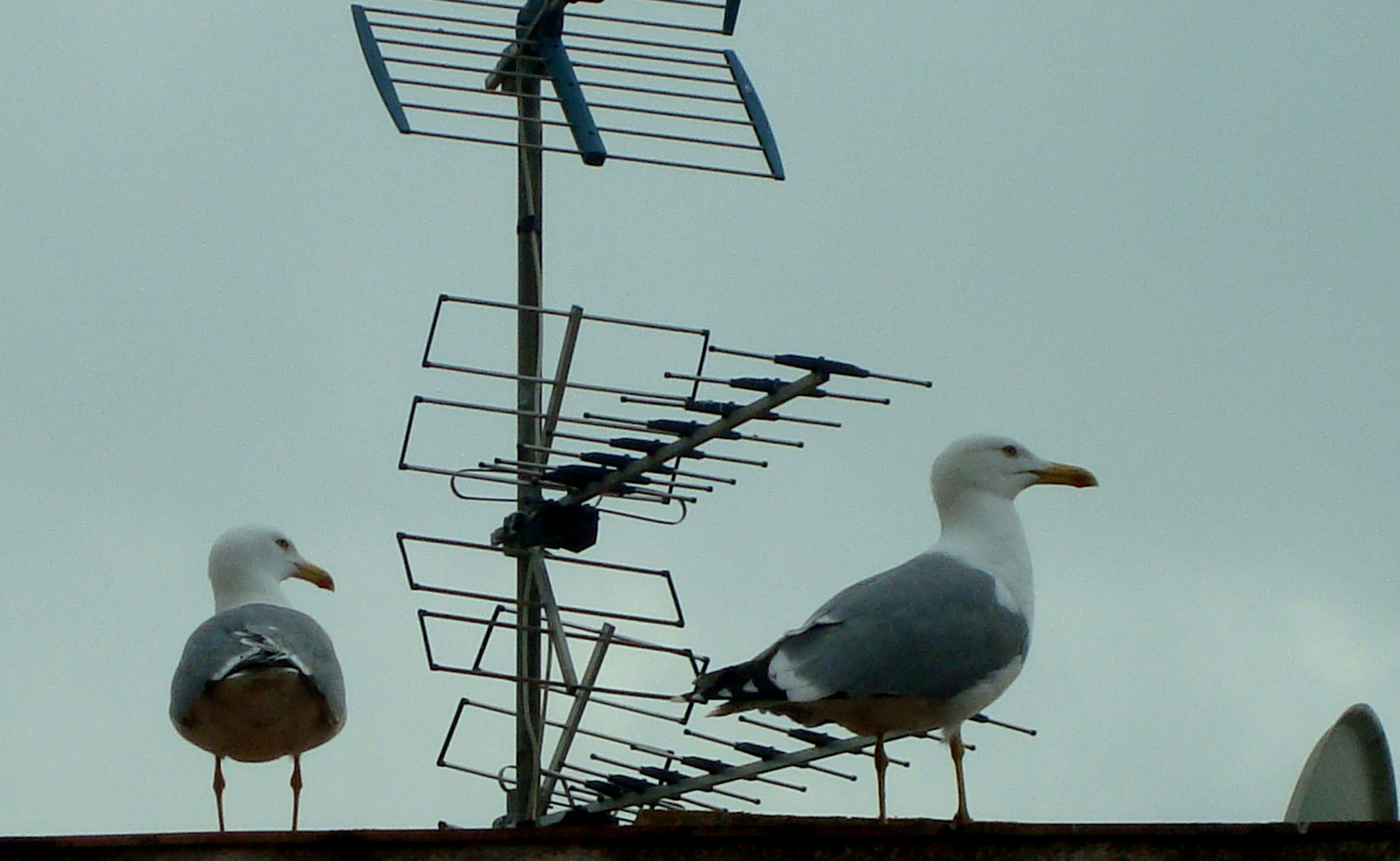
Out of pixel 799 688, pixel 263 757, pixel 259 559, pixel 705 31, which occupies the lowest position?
pixel 799 688

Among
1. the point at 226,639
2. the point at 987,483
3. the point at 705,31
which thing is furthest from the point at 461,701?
the point at 705,31

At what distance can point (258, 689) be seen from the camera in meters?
9.20

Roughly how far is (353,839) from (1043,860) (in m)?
1.74

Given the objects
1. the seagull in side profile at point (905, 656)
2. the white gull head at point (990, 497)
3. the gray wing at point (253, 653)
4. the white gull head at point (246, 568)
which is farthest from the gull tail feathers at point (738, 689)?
the white gull head at point (246, 568)

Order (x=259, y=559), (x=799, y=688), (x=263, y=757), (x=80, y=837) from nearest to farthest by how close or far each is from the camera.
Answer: (x=80, y=837)
(x=799, y=688)
(x=263, y=757)
(x=259, y=559)

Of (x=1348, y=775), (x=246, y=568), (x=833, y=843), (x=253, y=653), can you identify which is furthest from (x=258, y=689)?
(x=1348, y=775)

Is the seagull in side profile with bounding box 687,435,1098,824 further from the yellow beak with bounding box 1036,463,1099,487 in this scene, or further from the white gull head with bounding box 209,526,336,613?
the white gull head with bounding box 209,526,336,613

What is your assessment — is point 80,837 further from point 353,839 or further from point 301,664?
point 301,664

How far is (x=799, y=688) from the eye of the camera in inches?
304

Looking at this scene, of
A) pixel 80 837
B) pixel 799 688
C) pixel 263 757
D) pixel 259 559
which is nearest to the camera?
pixel 80 837

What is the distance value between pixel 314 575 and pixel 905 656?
365 centimetres

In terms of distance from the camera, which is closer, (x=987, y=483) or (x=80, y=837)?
(x=80, y=837)

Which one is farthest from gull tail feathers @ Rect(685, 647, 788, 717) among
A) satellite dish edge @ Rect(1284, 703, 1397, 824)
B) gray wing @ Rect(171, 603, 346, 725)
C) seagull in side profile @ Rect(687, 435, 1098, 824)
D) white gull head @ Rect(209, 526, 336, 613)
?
white gull head @ Rect(209, 526, 336, 613)

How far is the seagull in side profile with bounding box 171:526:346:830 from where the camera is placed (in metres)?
9.13
